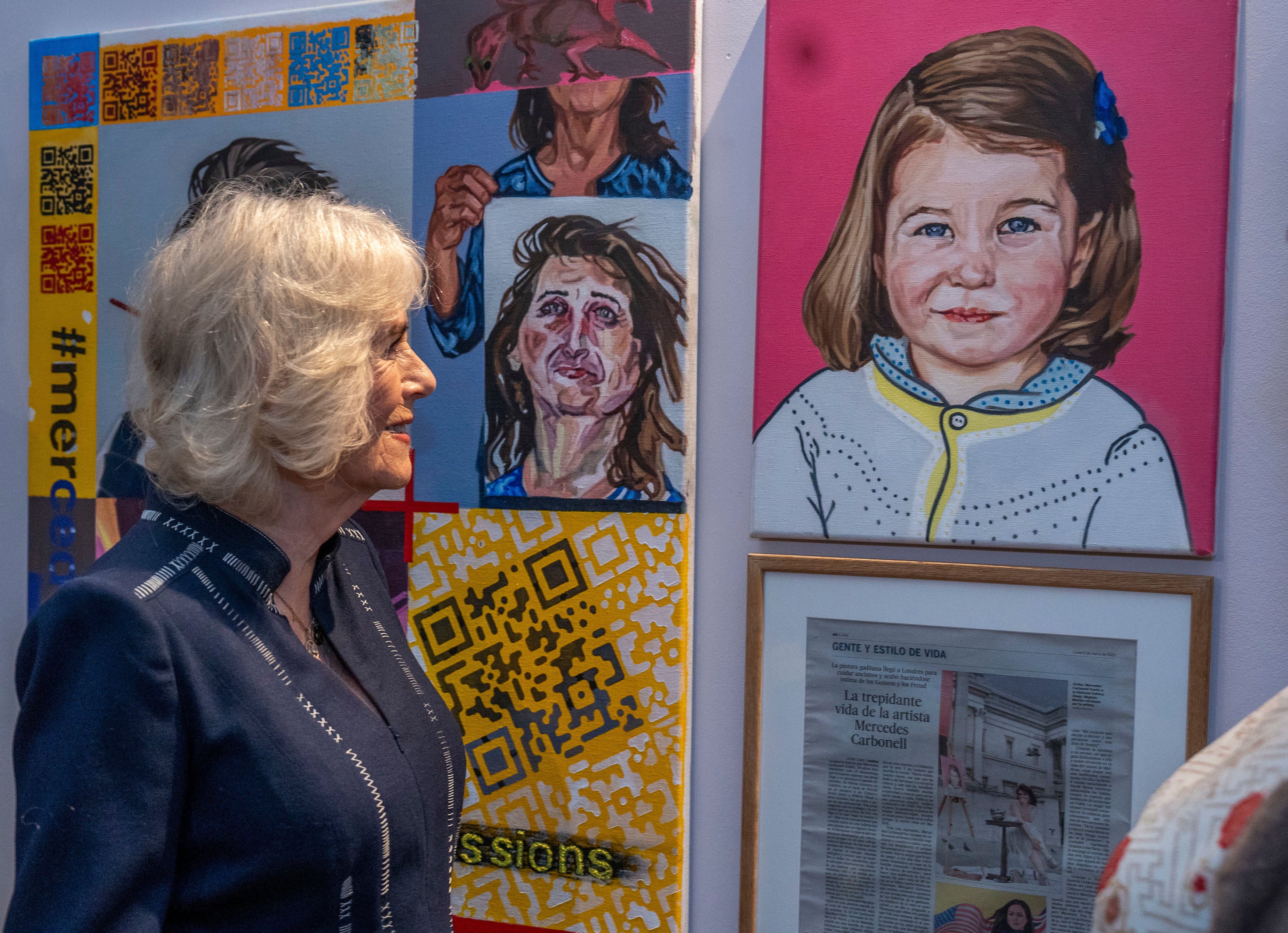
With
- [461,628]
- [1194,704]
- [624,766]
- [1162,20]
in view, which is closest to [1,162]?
[461,628]

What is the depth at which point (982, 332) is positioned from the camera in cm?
112

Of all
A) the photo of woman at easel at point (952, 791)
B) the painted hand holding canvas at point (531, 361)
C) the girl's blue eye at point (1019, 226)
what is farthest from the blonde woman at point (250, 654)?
the girl's blue eye at point (1019, 226)

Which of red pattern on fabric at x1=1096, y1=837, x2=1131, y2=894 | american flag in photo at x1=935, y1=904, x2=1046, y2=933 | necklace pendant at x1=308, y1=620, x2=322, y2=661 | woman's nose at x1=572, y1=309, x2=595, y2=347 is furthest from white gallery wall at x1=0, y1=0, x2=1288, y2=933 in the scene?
red pattern on fabric at x1=1096, y1=837, x2=1131, y2=894

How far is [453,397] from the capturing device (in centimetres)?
131

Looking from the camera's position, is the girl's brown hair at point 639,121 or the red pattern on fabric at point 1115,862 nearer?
the red pattern on fabric at point 1115,862

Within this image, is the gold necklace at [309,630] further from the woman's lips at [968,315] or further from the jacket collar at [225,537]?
the woman's lips at [968,315]

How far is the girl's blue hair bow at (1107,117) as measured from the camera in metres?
1.08

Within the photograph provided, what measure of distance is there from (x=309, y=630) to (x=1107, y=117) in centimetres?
104

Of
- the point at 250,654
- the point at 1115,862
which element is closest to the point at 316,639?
the point at 250,654

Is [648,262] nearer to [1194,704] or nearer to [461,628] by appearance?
[461,628]

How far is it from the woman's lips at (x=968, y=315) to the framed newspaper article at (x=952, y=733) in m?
0.29

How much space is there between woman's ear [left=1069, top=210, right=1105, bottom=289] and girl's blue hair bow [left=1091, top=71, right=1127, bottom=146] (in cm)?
8

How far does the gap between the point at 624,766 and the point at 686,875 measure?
0.17 m

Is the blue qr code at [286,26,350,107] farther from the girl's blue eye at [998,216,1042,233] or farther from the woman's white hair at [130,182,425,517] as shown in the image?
the girl's blue eye at [998,216,1042,233]
